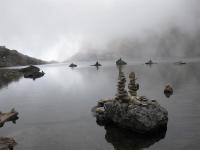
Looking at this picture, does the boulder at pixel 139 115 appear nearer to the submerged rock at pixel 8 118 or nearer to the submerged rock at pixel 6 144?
the submerged rock at pixel 6 144

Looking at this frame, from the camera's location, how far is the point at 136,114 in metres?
36.3

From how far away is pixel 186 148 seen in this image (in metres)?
30.7

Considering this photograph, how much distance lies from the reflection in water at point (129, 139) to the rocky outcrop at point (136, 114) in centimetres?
108

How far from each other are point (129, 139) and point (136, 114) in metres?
3.76

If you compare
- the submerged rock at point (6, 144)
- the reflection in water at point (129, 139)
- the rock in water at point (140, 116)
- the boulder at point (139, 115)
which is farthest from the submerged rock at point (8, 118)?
the rock in water at point (140, 116)

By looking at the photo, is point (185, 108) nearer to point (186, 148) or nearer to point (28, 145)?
point (186, 148)

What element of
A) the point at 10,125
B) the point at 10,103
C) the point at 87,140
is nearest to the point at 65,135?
the point at 87,140

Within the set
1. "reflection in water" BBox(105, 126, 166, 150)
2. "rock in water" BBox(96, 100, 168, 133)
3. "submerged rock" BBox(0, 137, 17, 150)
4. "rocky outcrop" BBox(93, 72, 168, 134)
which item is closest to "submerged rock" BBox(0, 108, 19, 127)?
"submerged rock" BBox(0, 137, 17, 150)

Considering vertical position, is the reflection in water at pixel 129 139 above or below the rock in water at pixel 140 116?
below

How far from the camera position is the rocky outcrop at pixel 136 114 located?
117 ft

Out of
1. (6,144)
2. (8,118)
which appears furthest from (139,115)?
(8,118)

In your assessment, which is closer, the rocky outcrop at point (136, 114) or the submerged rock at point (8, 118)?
the rocky outcrop at point (136, 114)

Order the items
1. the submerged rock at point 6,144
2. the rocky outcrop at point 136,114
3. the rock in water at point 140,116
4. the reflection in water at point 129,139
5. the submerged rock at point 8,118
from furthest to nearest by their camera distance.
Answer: the submerged rock at point 8,118 → the rocky outcrop at point 136,114 → the rock in water at point 140,116 → the submerged rock at point 6,144 → the reflection in water at point 129,139

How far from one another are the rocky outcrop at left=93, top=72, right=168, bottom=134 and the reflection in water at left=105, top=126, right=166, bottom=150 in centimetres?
108
